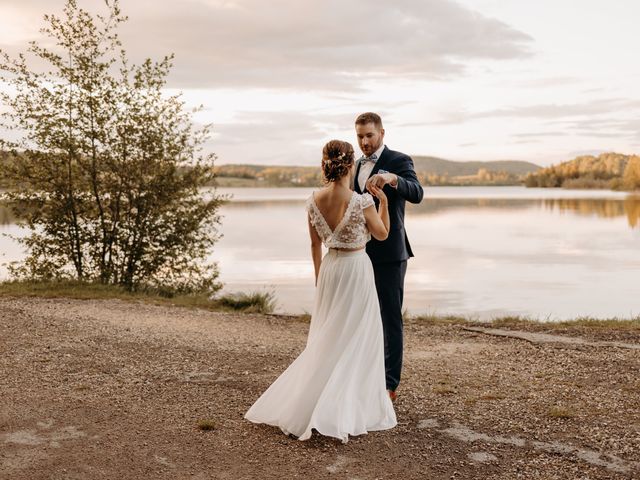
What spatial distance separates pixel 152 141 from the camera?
1518cm

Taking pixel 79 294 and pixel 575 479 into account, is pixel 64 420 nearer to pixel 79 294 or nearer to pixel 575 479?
pixel 575 479

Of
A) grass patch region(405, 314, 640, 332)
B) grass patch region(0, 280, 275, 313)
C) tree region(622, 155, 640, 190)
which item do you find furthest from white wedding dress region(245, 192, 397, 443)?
tree region(622, 155, 640, 190)

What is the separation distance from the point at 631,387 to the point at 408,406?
2585 millimetres

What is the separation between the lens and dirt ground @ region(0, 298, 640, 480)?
16.2 feet

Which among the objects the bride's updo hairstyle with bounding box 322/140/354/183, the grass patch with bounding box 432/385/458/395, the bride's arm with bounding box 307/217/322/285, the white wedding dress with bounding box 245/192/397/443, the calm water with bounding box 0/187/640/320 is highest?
the bride's updo hairstyle with bounding box 322/140/354/183

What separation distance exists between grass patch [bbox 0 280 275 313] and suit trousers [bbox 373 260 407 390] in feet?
22.7

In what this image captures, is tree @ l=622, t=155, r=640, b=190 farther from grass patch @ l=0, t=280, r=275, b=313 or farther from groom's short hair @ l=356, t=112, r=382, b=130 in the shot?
groom's short hair @ l=356, t=112, r=382, b=130

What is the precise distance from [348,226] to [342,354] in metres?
1.09

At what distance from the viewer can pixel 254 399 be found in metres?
6.58

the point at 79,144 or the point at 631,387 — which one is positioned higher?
the point at 79,144

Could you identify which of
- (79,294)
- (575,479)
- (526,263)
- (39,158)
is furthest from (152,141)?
(526,263)

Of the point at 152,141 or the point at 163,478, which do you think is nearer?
the point at 163,478

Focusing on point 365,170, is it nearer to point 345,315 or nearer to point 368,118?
point 368,118

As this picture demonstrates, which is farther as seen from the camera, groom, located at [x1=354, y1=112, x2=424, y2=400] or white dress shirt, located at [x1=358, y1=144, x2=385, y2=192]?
white dress shirt, located at [x1=358, y1=144, x2=385, y2=192]
